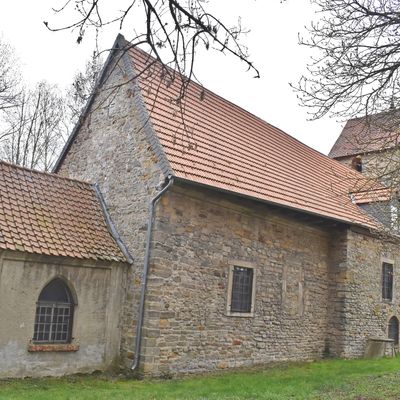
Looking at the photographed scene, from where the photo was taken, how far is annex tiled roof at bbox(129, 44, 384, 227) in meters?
10.5

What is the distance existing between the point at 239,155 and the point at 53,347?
21.1ft

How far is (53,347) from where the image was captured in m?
8.92

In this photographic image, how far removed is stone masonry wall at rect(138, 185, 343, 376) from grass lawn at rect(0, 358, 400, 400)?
2.02ft

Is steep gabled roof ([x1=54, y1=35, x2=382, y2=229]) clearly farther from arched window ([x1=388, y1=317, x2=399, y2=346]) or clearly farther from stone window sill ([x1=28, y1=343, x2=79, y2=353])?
stone window sill ([x1=28, y1=343, x2=79, y2=353])

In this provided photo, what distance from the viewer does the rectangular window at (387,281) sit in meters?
15.5

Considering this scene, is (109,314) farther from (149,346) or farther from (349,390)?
(349,390)

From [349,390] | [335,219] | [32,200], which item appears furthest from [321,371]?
[32,200]

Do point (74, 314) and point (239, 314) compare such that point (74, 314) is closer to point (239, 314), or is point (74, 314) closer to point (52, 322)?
point (52, 322)

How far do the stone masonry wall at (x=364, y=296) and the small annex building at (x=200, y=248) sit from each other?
0.18 ft

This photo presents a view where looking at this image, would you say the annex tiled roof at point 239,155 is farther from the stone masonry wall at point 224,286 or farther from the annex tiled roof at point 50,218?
the annex tiled roof at point 50,218

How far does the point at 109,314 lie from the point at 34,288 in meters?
1.71

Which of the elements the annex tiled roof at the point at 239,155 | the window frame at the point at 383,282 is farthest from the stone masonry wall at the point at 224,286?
the window frame at the point at 383,282

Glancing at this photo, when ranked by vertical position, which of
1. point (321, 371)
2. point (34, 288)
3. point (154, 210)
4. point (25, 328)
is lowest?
point (321, 371)

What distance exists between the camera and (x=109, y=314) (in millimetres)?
9867
